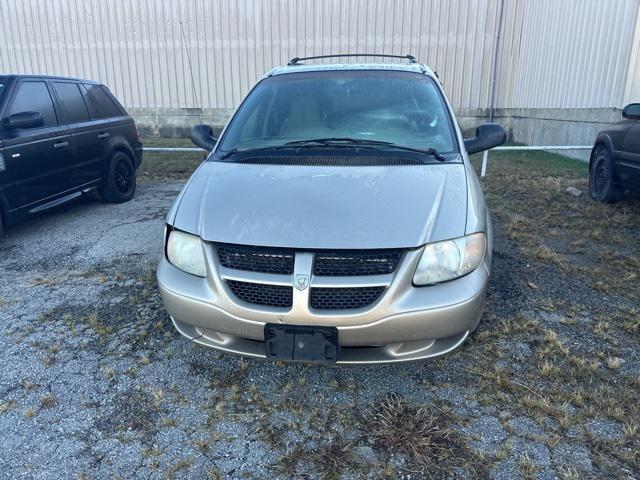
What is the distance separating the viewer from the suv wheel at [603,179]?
5.53 m

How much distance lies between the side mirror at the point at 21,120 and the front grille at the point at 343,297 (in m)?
4.11

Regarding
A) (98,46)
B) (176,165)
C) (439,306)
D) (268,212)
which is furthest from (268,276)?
(98,46)

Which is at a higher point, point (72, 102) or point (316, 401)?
point (72, 102)

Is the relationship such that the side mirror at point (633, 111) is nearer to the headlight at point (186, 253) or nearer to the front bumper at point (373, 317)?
the front bumper at point (373, 317)

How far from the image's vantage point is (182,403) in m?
2.39

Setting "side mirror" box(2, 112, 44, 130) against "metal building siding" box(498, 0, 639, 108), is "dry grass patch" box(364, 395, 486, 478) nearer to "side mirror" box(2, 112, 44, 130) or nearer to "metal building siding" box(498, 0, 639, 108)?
"side mirror" box(2, 112, 44, 130)

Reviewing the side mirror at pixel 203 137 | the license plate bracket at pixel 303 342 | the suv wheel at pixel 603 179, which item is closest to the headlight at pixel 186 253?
the license plate bracket at pixel 303 342

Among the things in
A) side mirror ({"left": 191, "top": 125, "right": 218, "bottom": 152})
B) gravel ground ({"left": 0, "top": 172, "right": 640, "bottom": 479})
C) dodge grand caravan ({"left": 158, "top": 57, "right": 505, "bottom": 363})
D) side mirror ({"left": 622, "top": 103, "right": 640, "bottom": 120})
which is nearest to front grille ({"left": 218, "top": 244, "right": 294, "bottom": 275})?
dodge grand caravan ({"left": 158, "top": 57, "right": 505, "bottom": 363})

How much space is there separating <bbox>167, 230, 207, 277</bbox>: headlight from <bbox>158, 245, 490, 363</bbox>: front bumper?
0.05 meters

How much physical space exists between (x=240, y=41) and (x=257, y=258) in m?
11.4

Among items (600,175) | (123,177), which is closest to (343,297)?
(600,175)

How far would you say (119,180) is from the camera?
6.46m

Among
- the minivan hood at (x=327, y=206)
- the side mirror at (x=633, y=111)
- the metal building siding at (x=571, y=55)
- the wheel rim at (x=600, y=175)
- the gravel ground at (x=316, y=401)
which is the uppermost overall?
the metal building siding at (x=571, y=55)

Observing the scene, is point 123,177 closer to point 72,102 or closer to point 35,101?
point 72,102
